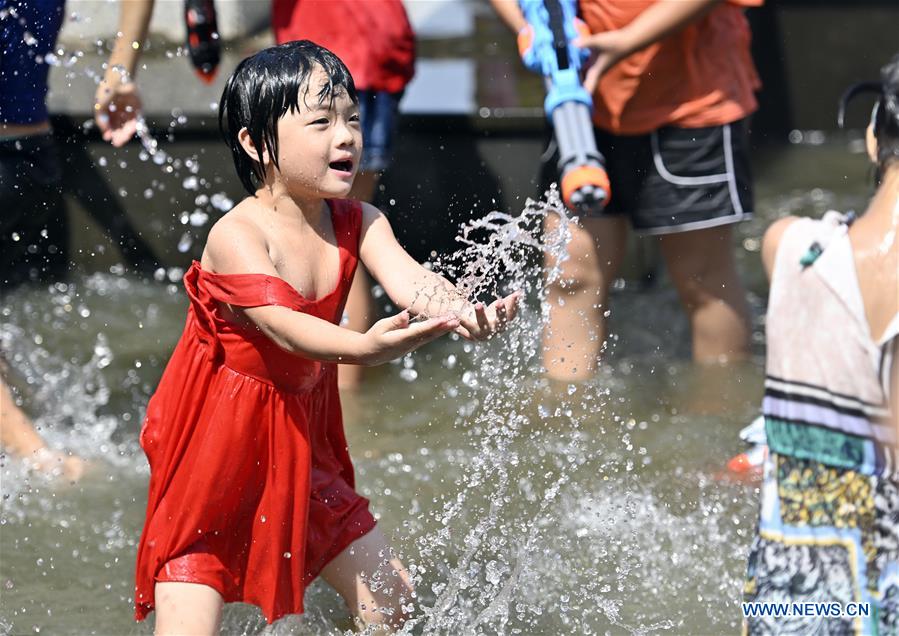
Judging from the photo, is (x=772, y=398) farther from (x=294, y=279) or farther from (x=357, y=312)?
(x=357, y=312)

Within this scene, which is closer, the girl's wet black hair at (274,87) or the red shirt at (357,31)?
the girl's wet black hair at (274,87)

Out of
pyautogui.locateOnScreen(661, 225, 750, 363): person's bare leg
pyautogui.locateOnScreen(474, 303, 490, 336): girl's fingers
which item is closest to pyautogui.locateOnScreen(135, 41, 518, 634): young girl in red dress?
pyautogui.locateOnScreen(474, 303, 490, 336): girl's fingers

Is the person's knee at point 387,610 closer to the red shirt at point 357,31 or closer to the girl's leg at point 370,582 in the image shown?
the girl's leg at point 370,582

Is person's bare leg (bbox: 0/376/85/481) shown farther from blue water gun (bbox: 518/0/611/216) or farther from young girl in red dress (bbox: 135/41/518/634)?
blue water gun (bbox: 518/0/611/216)

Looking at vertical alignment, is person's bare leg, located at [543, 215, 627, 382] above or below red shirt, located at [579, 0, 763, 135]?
below

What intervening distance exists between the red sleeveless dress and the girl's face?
0.18 meters

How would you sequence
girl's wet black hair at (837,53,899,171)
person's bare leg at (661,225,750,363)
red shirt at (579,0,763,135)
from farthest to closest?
1. person's bare leg at (661,225,750,363)
2. red shirt at (579,0,763,135)
3. girl's wet black hair at (837,53,899,171)

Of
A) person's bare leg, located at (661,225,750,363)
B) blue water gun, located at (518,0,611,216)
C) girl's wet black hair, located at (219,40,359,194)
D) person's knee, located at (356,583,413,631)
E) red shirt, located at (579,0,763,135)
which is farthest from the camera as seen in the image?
person's bare leg, located at (661,225,750,363)

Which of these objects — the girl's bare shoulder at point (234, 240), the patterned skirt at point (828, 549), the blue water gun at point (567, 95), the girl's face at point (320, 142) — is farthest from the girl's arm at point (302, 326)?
the blue water gun at point (567, 95)

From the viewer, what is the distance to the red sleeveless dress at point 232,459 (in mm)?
2562

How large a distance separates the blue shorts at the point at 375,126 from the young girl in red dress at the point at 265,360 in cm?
125

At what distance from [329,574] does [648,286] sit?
254cm

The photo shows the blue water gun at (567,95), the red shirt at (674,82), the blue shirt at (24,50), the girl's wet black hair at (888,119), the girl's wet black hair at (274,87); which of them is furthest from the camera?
the red shirt at (674,82)

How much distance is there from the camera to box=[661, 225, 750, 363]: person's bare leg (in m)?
3.88
